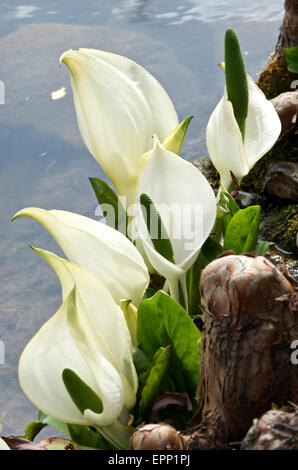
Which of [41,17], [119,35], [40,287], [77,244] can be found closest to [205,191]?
[77,244]

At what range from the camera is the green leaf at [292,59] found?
86 centimetres

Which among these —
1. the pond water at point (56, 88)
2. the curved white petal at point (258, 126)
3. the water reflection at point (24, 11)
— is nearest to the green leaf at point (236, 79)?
the curved white petal at point (258, 126)

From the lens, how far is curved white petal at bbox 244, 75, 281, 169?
56cm

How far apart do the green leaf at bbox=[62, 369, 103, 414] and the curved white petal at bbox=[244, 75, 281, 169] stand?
0.27 metres

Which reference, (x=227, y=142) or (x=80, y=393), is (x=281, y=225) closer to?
(x=227, y=142)

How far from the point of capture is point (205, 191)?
46 cm

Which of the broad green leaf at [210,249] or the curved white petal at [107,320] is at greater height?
the curved white petal at [107,320]

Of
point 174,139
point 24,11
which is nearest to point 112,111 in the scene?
point 174,139

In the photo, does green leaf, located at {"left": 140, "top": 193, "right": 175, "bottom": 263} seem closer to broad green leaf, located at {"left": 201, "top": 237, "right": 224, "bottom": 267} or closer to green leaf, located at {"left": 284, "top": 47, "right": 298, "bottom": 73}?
broad green leaf, located at {"left": 201, "top": 237, "right": 224, "bottom": 267}

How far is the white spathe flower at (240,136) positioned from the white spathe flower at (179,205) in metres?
0.09

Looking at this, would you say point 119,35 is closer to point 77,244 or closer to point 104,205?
point 104,205

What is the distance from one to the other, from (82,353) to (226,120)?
10.1 inches

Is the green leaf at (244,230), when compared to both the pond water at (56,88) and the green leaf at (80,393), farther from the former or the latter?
the pond water at (56,88)

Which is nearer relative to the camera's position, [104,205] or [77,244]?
[77,244]
